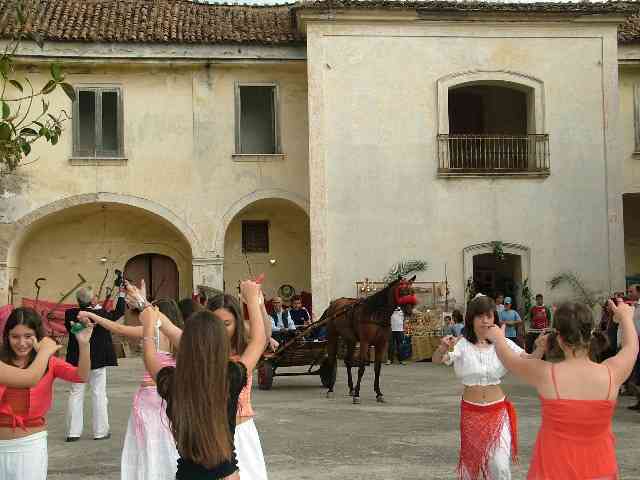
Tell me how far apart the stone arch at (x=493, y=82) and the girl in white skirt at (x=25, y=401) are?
1845cm

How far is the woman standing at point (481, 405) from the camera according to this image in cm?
703

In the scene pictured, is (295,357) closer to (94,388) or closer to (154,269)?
(94,388)

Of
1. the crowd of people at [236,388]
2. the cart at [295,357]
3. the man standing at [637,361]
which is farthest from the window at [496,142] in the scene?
the crowd of people at [236,388]

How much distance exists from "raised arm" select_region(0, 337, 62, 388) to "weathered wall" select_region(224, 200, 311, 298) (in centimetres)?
2043

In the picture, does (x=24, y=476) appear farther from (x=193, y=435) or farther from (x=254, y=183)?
(x=254, y=183)

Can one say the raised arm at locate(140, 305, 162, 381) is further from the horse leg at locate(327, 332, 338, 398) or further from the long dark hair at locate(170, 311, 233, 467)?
the horse leg at locate(327, 332, 338, 398)

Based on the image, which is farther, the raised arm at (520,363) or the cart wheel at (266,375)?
the cart wheel at (266,375)

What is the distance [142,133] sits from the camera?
24188 mm

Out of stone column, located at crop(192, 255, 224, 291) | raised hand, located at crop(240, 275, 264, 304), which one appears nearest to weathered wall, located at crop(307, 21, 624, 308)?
stone column, located at crop(192, 255, 224, 291)

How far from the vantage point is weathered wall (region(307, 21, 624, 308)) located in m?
23.1

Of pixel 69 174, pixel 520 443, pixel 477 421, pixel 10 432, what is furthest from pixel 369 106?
pixel 10 432

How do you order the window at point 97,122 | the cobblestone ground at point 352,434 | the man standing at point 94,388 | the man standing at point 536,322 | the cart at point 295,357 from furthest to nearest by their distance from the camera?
the window at point 97,122 → the man standing at point 536,322 → the cart at point 295,357 → the man standing at point 94,388 → the cobblestone ground at point 352,434

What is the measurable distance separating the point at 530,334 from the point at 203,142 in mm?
9287

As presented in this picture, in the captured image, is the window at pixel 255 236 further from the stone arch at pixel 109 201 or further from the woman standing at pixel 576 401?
the woman standing at pixel 576 401
